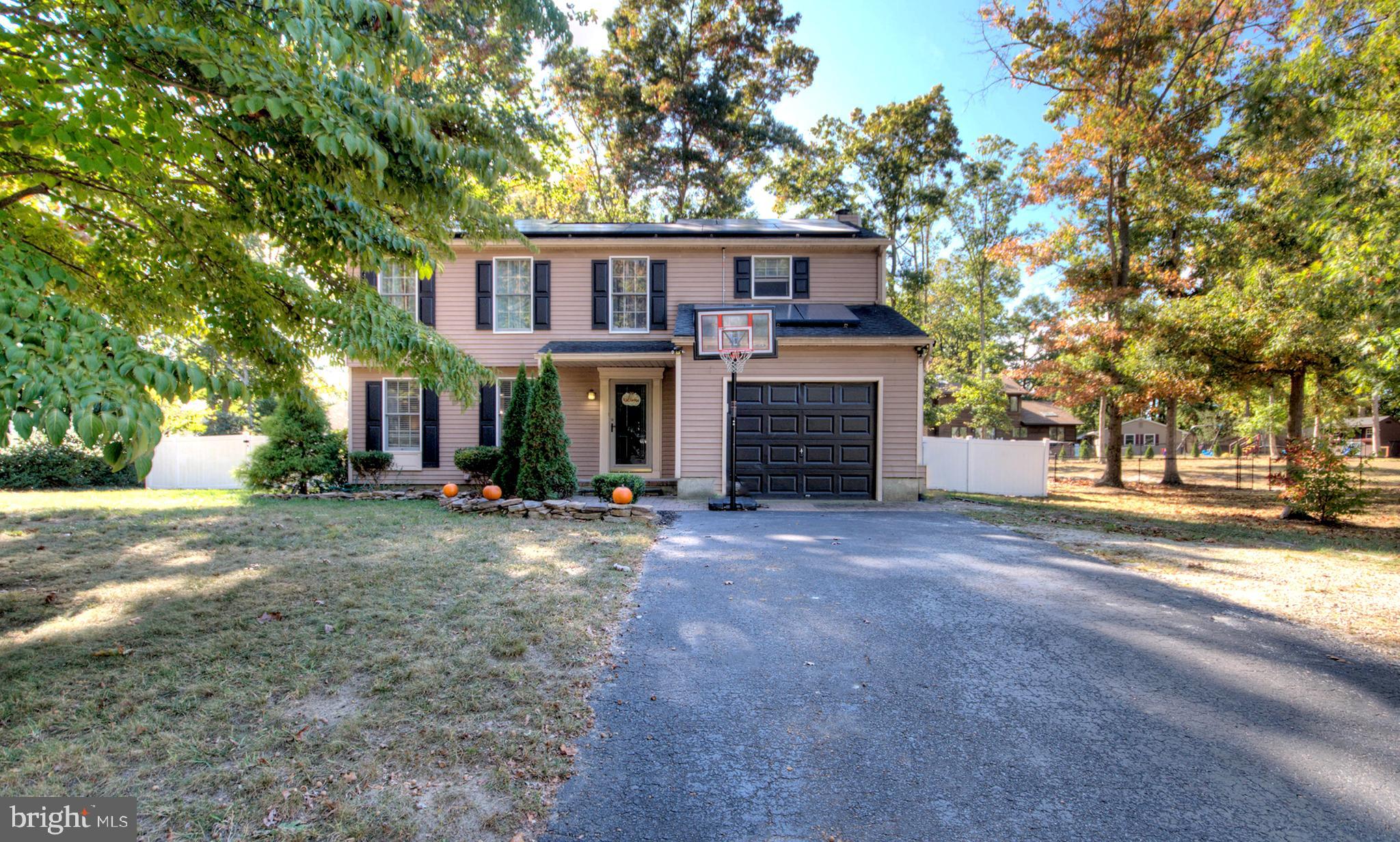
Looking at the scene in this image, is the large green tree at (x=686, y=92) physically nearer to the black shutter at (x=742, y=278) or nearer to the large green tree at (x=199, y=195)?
the black shutter at (x=742, y=278)

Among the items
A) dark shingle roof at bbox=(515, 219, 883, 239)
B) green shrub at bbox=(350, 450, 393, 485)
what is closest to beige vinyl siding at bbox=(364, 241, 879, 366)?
dark shingle roof at bbox=(515, 219, 883, 239)

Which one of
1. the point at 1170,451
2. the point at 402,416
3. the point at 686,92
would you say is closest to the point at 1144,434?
the point at 1170,451

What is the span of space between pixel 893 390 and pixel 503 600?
8803 millimetres

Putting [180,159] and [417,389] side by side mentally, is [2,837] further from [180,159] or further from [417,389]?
[417,389]

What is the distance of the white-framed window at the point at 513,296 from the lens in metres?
13.3

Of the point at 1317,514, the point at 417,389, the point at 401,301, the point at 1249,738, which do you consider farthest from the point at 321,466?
the point at 1317,514

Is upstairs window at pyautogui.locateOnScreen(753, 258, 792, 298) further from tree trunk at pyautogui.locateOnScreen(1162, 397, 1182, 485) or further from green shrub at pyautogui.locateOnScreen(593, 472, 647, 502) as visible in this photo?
tree trunk at pyautogui.locateOnScreen(1162, 397, 1182, 485)

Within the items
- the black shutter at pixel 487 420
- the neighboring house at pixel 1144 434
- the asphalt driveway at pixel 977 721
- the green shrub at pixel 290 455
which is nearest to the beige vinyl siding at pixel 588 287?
the black shutter at pixel 487 420

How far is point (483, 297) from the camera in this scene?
13.3m

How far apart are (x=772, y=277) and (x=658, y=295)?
8.37ft

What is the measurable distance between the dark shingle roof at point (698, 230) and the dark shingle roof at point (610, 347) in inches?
92.0

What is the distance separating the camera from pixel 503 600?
481cm

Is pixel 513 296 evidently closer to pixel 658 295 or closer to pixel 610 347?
pixel 610 347

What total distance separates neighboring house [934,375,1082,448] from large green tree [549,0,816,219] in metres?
17.9
